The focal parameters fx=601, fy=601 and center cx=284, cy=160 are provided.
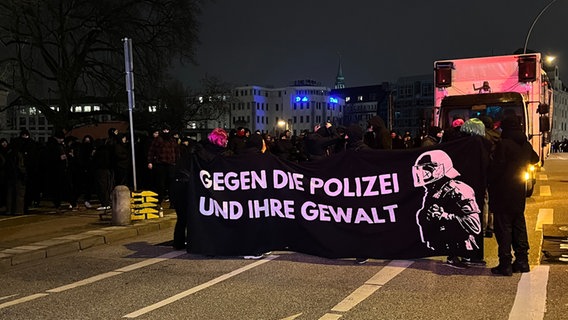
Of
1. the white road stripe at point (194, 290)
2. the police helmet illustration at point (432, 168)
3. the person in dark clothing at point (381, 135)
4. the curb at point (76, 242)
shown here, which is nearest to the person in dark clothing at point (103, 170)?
the curb at point (76, 242)

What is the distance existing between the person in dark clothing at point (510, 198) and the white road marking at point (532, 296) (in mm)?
222

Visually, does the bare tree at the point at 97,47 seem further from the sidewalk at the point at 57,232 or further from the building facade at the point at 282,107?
the building facade at the point at 282,107

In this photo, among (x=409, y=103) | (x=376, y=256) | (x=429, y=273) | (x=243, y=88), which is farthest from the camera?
(x=243, y=88)

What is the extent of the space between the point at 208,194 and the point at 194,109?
47.0m

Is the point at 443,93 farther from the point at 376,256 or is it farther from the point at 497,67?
the point at 376,256

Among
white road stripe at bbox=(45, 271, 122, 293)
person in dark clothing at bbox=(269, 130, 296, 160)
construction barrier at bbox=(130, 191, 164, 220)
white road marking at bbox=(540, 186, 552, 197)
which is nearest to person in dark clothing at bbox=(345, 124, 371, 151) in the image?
white road stripe at bbox=(45, 271, 122, 293)

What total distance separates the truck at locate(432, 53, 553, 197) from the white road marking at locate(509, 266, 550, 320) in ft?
23.9

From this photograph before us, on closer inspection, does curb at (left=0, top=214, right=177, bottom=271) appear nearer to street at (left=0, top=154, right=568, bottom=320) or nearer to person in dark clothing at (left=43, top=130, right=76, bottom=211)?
street at (left=0, top=154, right=568, bottom=320)

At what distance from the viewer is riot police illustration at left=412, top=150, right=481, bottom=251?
7738mm

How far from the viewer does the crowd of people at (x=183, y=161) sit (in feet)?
24.3

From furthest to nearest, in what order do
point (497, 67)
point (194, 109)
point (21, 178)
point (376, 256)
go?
point (194, 109) < point (497, 67) < point (21, 178) < point (376, 256)

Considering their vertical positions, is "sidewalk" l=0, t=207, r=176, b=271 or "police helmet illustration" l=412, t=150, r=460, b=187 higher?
"police helmet illustration" l=412, t=150, r=460, b=187

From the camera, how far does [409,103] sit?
374ft

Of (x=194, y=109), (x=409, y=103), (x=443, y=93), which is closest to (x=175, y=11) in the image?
(x=443, y=93)
